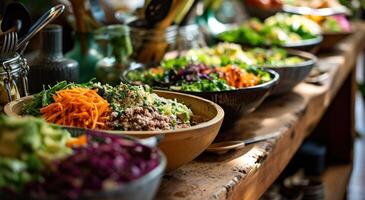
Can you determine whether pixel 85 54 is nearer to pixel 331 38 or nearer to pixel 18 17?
pixel 18 17

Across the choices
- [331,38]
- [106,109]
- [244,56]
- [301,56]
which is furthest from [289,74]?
[331,38]

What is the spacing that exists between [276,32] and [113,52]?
96 centimetres

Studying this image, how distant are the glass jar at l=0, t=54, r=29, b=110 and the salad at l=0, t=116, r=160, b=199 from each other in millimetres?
433

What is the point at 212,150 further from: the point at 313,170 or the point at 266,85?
the point at 313,170

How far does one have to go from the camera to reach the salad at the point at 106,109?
1.14 m

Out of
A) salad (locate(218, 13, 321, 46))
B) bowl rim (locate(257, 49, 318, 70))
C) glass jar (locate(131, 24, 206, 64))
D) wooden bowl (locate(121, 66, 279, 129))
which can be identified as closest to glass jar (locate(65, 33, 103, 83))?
glass jar (locate(131, 24, 206, 64))

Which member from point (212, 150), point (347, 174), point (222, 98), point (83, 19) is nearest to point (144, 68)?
point (83, 19)

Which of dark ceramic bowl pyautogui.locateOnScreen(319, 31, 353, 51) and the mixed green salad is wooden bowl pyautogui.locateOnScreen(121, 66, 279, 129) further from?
dark ceramic bowl pyautogui.locateOnScreen(319, 31, 353, 51)

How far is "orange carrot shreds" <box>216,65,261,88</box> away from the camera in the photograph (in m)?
1.67

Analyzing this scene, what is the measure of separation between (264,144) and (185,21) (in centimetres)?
79

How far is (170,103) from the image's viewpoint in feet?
4.31

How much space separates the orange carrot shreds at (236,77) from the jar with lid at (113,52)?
343 mm

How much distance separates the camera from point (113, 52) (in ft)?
6.26

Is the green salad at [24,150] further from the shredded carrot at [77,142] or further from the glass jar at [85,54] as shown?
the glass jar at [85,54]
